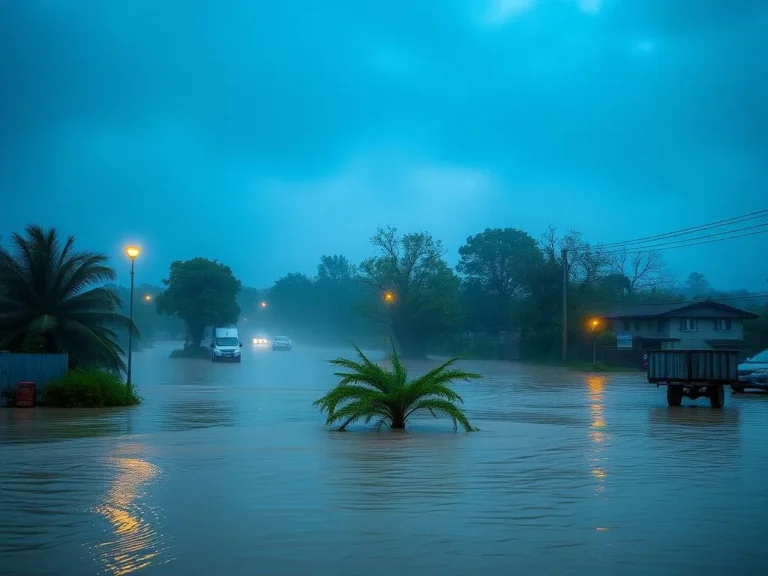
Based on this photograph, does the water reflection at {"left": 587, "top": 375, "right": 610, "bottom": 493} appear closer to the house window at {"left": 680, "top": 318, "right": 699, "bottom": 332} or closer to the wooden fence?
the wooden fence

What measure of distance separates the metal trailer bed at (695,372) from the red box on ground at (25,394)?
18.7 metres

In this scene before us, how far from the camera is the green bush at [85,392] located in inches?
928

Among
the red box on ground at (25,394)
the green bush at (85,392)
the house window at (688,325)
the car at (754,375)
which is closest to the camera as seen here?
the red box on ground at (25,394)

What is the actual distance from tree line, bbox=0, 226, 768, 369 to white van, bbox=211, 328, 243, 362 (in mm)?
9146

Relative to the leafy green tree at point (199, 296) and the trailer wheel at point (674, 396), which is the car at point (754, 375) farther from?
the leafy green tree at point (199, 296)

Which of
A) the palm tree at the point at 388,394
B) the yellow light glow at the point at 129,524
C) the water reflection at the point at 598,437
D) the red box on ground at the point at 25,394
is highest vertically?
the palm tree at the point at 388,394

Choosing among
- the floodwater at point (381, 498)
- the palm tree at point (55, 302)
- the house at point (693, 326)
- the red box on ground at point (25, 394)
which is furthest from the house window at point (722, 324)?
the red box on ground at point (25, 394)

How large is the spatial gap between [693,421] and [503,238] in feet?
304

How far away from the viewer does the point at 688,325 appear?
6525cm

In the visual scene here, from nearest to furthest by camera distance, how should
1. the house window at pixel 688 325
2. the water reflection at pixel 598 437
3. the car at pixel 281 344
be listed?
the water reflection at pixel 598 437 → the house window at pixel 688 325 → the car at pixel 281 344

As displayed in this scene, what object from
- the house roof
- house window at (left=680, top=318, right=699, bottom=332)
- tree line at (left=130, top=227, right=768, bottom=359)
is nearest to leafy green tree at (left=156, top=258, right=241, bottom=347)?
tree line at (left=130, top=227, right=768, bottom=359)

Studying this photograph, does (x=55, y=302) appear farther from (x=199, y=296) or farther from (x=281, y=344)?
(x=281, y=344)

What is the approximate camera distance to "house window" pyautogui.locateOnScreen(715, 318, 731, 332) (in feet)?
214

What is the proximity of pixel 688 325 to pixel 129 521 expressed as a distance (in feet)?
207
